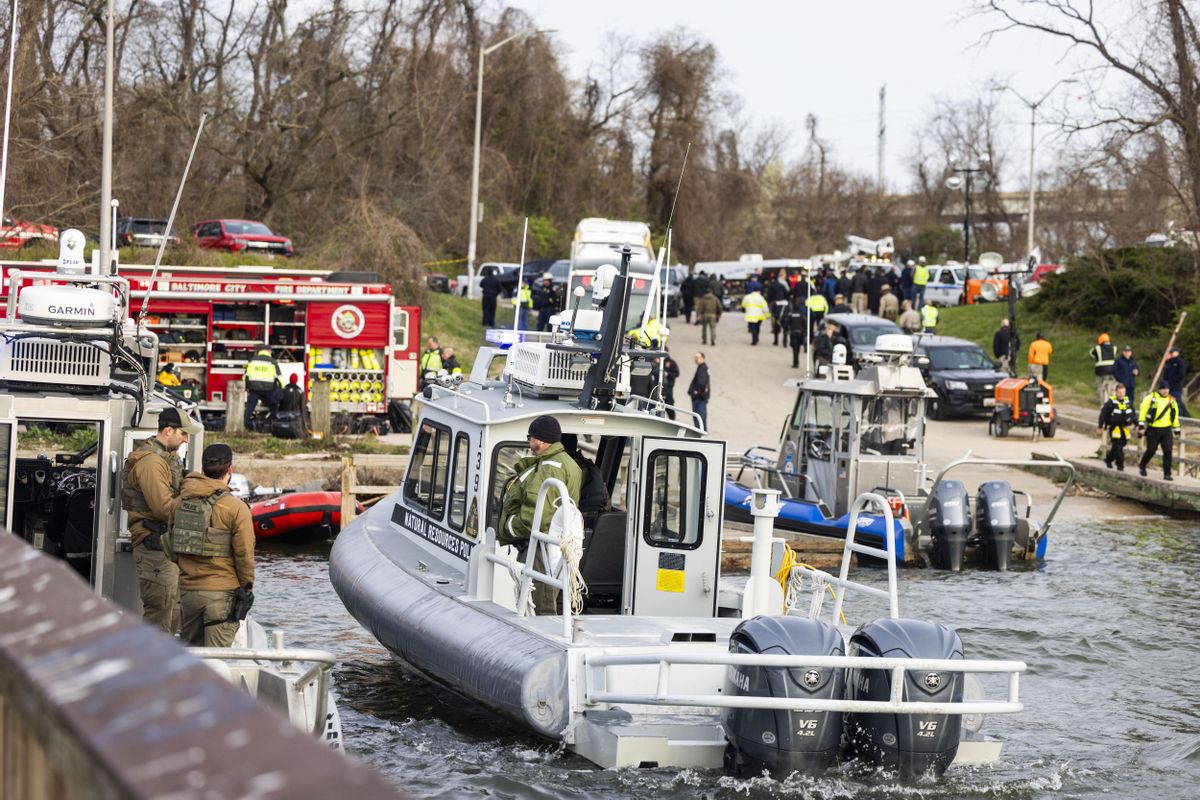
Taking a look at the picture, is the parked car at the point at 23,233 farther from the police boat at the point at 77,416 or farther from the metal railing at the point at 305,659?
the metal railing at the point at 305,659

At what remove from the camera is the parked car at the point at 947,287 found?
49469 mm

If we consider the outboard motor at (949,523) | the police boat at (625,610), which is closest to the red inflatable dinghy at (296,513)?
the police boat at (625,610)

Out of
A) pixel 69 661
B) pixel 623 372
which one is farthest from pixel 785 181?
pixel 69 661

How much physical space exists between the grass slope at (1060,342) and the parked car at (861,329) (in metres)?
4.68

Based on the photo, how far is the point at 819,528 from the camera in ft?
63.1

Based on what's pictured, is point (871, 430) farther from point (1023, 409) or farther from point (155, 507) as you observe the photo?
point (155, 507)

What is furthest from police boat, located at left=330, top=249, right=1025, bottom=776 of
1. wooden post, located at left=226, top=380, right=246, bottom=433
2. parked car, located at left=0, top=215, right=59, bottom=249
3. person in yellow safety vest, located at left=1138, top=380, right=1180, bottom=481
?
parked car, located at left=0, top=215, right=59, bottom=249

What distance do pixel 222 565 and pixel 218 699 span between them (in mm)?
6620

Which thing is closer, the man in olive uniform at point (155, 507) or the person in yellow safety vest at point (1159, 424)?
the man in olive uniform at point (155, 507)

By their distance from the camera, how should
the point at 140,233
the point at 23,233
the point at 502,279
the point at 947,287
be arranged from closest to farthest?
the point at 23,233
the point at 140,233
the point at 502,279
the point at 947,287

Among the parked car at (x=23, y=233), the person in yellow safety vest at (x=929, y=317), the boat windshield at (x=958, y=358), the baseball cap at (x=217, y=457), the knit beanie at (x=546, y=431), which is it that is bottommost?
the baseball cap at (x=217, y=457)

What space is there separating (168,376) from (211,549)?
53.5 ft

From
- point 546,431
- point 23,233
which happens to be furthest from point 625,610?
point 23,233

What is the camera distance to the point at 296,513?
752 inches
